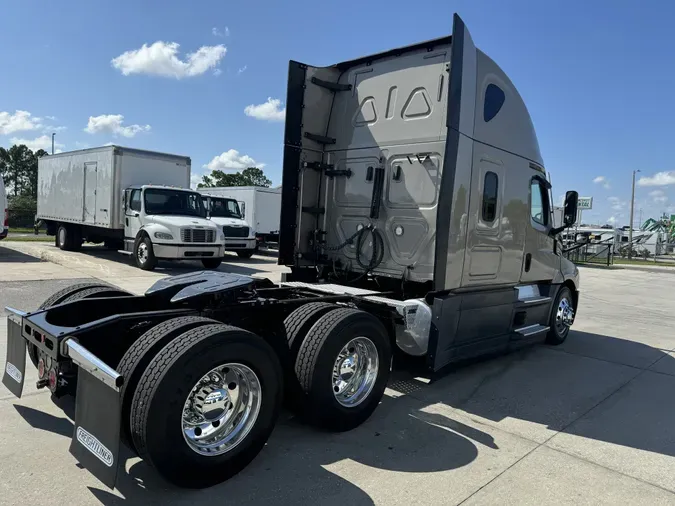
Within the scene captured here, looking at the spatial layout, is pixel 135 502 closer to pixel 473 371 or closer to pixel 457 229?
pixel 457 229

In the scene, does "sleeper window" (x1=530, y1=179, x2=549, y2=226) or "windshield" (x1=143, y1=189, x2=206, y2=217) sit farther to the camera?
"windshield" (x1=143, y1=189, x2=206, y2=217)

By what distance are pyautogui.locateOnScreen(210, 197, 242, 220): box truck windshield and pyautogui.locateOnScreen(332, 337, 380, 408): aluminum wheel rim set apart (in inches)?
618

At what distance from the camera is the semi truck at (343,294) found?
2840mm

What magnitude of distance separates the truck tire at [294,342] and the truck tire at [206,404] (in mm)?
334

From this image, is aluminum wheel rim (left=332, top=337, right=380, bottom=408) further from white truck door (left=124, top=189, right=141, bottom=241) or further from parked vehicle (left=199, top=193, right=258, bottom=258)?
parked vehicle (left=199, top=193, right=258, bottom=258)

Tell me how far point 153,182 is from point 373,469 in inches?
556

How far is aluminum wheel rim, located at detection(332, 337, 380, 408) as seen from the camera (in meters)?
3.95

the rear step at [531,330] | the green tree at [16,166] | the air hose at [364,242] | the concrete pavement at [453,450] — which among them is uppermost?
the green tree at [16,166]

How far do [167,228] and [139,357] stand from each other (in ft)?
35.5

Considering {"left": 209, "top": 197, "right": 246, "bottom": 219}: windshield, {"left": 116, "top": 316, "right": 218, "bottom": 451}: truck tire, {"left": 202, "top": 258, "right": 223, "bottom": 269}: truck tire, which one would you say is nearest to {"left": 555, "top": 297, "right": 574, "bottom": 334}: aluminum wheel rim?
{"left": 116, "top": 316, "right": 218, "bottom": 451}: truck tire

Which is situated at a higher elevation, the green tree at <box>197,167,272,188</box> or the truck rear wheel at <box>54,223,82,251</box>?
the green tree at <box>197,167,272,188</box>

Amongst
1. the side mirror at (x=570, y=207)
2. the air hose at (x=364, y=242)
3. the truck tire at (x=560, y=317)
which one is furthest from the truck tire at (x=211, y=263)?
the side mirror at (x=570, y=207)

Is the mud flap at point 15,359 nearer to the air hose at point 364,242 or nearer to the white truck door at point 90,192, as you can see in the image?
the air hose at point 364,242

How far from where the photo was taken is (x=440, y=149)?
512 cm
